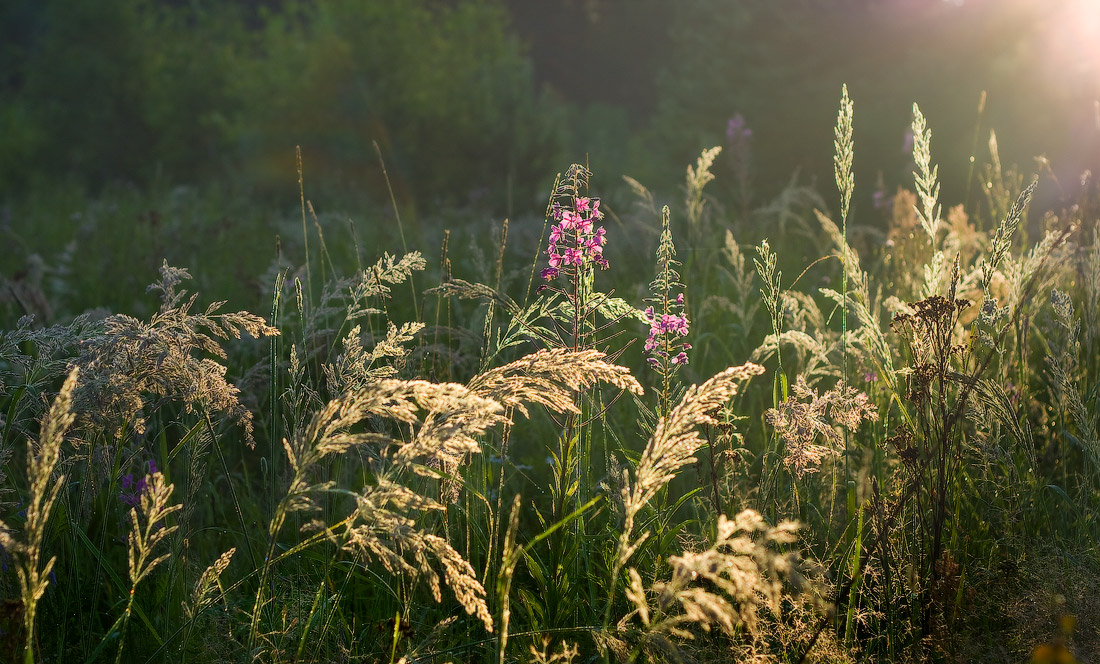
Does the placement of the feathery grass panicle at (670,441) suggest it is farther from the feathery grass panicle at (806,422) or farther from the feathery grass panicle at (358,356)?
the feathery grass panicle at (358,356)

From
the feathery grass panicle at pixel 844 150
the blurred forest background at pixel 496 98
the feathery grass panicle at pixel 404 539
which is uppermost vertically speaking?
the blurred forest background at pixel 496 98

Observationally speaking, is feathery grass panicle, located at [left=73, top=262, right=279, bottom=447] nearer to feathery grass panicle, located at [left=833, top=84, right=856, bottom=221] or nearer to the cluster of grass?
the cluster of grass

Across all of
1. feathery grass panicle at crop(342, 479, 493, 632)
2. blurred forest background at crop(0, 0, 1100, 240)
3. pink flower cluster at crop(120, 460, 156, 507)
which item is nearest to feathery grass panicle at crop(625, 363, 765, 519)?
feathery grass panicle at crop(342, 479, 493, 632)

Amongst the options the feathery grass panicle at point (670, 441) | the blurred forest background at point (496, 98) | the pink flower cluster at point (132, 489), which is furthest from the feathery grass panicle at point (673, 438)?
the blurred forest background at point (496, 98)

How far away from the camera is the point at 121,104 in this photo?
21250mm

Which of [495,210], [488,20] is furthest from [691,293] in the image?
[488,20]

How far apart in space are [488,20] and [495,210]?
9.82 meters

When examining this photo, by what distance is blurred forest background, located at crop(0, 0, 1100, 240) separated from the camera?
12.3 m

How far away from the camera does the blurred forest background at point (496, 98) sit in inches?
483

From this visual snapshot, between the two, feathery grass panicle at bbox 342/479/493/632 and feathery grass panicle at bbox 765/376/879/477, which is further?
feathery grass panicle at bbox 765/376/879/477

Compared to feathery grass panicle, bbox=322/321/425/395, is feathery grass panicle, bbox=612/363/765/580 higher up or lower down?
lower down

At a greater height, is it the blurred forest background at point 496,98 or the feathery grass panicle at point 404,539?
the blurred forest background at point 496,98

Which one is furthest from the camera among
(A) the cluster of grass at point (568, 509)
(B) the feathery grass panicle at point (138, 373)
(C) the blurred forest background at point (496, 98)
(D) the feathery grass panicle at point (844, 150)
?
(C) the blurred forest background at point (496, 98)

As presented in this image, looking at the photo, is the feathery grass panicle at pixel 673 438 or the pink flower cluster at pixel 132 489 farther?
the pink flower cluster at pixel 132 489
